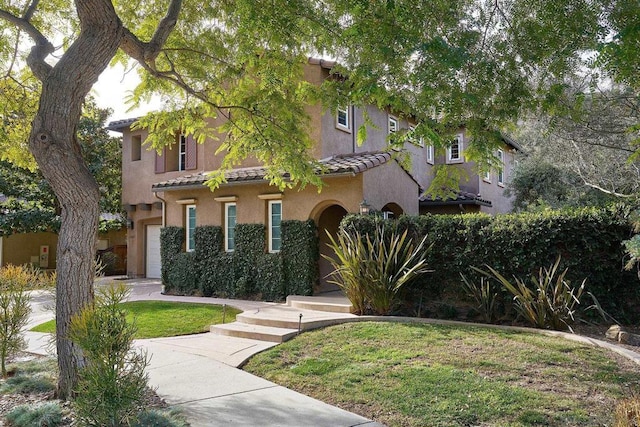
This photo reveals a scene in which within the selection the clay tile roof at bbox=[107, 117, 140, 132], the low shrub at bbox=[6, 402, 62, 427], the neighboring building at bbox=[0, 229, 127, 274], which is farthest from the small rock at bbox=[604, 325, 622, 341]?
the neighboring building at bbox=[0, 229, 127, 274]

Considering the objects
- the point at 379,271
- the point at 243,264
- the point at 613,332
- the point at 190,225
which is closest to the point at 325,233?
the point at 243,264

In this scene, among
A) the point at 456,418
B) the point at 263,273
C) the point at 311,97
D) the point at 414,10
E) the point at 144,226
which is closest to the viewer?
the point at 456,418

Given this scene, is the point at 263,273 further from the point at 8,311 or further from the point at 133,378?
the point at 133,378

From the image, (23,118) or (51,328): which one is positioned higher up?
(23,118)

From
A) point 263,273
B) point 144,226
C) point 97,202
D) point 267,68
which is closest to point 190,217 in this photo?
point 263,273

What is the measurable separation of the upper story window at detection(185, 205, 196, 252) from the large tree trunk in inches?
434

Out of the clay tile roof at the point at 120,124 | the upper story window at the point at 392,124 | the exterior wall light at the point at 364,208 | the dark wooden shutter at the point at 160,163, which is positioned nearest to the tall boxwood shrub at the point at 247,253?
the exterior wall light at the point at 364,208

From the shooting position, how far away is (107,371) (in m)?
4.41

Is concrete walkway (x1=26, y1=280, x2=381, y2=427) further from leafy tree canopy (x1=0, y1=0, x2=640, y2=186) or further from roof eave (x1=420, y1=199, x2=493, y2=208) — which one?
roof eave (x1=420, y1=199, x2=493, y2=208)

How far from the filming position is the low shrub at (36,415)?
4.84m

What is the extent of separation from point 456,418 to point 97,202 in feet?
15.2

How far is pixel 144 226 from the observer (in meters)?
22.5

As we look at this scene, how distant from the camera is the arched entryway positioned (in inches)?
583

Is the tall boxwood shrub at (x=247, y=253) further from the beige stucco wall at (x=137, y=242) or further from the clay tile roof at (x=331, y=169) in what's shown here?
the beige stucco wall at (x=137, y=242)
